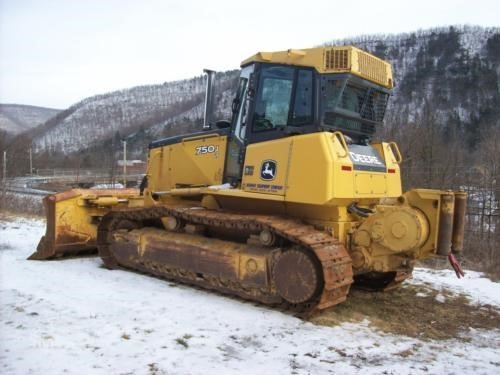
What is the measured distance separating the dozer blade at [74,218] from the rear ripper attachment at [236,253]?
0.75m

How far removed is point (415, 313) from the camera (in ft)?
21.7

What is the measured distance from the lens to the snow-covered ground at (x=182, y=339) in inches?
180

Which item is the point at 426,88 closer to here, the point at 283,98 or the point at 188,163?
the point at 188,163

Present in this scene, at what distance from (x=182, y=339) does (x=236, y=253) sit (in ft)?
5.68

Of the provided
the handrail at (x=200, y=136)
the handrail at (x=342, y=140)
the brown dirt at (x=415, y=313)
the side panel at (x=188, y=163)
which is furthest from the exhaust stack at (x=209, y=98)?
the brown dirt at (x=415, y=313)

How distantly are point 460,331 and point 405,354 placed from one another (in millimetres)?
1300

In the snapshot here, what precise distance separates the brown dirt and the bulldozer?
29 cm

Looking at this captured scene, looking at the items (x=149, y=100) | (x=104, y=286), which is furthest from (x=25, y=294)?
(x=149, y=100)

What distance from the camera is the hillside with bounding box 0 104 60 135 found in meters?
107

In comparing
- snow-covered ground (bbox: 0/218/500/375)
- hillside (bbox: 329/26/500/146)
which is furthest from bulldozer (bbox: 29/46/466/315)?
hillside (bbox: 329/26/500/146)

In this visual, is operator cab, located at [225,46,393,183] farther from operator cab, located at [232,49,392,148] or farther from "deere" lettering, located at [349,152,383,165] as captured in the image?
"deere" lettering, located at [349,152,383,165]

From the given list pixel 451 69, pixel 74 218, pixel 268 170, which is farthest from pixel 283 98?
pixel 451 69

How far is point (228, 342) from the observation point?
5184 mm

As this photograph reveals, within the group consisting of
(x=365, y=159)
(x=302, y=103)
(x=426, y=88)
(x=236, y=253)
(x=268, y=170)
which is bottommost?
(x=236, y=253)
